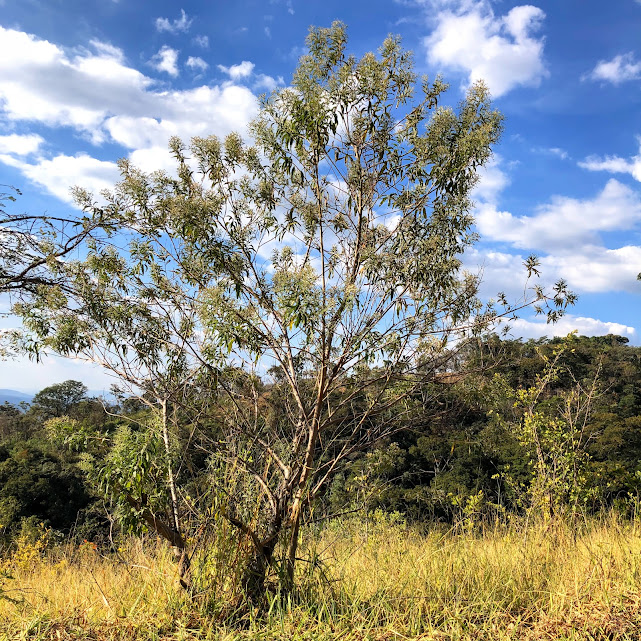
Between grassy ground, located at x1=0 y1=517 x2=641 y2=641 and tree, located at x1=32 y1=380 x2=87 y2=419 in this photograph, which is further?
tree, located at x1=32 y1=380 x2=87 y2=419

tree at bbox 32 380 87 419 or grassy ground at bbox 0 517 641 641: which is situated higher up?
tree at bbox 32 380 87 419

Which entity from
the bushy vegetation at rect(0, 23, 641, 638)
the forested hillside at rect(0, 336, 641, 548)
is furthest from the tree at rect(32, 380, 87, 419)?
the bushy vegetation at rect(0, 23, 641, 638)

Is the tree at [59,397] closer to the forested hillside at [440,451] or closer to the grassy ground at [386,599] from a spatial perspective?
the forested hillside at [440,451]

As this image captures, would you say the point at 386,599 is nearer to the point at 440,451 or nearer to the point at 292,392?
the point at 292,392

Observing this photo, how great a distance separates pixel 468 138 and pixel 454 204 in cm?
50

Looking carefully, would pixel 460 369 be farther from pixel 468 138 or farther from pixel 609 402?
pixel 609 402

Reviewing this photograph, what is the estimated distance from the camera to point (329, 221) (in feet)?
14.2

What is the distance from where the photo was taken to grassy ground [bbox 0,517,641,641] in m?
3.43

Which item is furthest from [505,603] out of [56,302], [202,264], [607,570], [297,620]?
[56,302]

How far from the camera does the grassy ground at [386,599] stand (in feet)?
11.3

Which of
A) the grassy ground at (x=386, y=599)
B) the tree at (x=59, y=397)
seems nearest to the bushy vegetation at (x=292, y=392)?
the grassy ground at (x=386, y=599)

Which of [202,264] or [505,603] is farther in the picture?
[202,264]

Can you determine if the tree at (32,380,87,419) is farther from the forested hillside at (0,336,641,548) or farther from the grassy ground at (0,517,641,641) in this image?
the grassy ground at (0,517,641,641)

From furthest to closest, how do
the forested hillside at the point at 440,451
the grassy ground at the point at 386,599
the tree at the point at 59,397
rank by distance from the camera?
the tree at the point at 59,397 < the forested hillside at the point at 440,451 < the grassy ground at the point at 386,599
